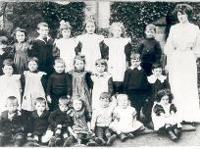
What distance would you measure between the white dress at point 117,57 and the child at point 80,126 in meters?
→ 0.32

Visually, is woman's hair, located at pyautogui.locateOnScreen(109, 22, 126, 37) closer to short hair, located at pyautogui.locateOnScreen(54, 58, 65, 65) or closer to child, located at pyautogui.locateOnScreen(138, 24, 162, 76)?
child, located at pyautogui.locateOnScreen(138, 24, 162, 76)

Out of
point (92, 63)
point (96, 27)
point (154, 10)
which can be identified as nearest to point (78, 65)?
point (92, 63)

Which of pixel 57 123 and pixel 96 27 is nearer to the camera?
pixel 57 123

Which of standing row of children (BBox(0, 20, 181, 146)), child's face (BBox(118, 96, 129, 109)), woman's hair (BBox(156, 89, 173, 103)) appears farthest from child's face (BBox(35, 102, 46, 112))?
woman's hair (BBox(156, 89, 173, 103))

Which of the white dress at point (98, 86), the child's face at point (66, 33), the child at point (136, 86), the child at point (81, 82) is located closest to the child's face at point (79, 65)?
the child at point (81, 82)

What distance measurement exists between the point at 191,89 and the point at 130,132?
561mm

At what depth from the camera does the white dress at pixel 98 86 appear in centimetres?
300

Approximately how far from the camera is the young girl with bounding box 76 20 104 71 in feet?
10.1

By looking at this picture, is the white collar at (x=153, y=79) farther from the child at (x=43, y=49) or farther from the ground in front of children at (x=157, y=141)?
the child at (x=43, y=49)

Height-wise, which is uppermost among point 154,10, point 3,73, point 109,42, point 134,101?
point 154,10

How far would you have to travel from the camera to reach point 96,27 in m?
3.13

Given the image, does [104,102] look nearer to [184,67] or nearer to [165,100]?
[165,100]

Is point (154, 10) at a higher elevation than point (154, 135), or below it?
higher

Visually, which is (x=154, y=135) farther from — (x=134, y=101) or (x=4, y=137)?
(x=4, y=137)
